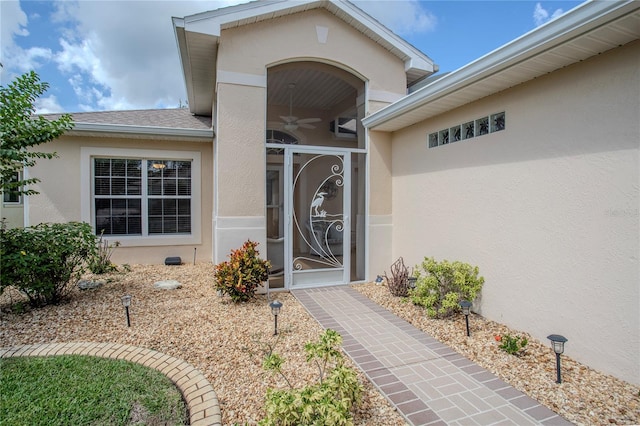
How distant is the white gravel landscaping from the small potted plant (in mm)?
238

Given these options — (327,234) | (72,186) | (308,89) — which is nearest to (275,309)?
(327,234)

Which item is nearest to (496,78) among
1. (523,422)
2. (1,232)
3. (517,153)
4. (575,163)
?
(517,153)

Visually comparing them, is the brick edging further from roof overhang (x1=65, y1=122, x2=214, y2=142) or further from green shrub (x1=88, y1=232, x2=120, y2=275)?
roof overhang (x1=65, y1=122, x2=214, y2=142)

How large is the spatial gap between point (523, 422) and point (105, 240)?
9889 mm

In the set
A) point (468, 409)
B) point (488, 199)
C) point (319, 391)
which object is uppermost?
point (488, 199)

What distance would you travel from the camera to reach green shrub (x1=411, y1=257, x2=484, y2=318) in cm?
516

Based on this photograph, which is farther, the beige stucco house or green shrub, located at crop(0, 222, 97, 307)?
green shrub, located at crop(0, 222, 97, 307)

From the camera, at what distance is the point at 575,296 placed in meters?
3.93

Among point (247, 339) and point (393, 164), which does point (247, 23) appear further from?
point (247, 339)

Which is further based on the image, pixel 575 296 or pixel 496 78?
pixel 496 78

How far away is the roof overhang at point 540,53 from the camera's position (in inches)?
121

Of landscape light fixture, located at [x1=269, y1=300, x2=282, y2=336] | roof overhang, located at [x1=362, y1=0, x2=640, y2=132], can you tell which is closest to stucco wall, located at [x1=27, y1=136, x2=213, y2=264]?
landscape light fixture, located at [x1=269, y1=300, x2=282, y2=336]

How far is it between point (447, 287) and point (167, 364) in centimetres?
428

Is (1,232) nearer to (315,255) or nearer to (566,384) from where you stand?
(315,255)
